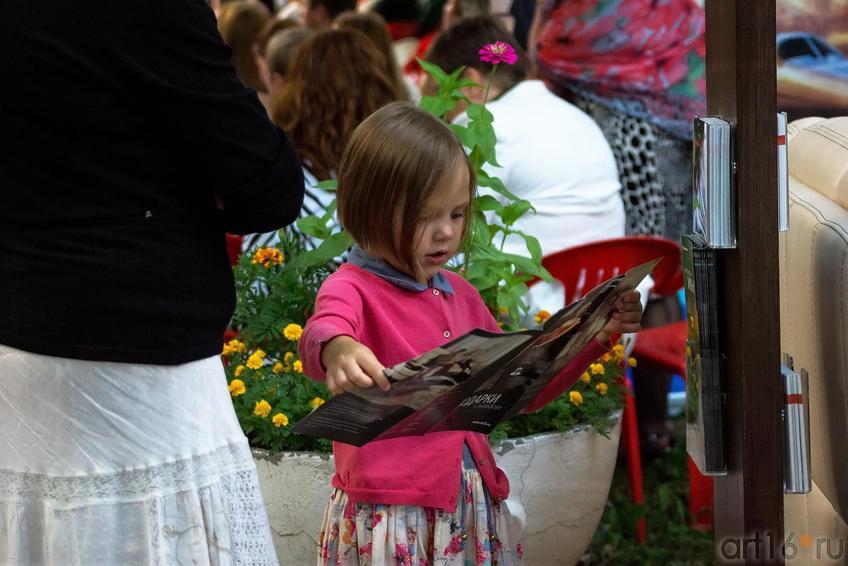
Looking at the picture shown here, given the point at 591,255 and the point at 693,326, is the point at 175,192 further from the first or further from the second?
the point at 591,255

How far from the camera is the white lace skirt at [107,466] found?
6.41 ft

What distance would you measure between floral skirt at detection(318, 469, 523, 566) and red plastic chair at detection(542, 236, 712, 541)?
140cm

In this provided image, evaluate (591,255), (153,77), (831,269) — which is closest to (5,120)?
(153,77)

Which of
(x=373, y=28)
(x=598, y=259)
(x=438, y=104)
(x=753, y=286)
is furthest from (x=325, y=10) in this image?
(x=753, y=286)

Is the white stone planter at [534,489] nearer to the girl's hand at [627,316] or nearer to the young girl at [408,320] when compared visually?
the young girl at [408,320]

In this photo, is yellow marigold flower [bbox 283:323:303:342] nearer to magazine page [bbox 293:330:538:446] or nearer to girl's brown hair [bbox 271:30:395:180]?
girl's brown hair [bbox 271:30:395:180]

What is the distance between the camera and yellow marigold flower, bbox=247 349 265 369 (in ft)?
10.3

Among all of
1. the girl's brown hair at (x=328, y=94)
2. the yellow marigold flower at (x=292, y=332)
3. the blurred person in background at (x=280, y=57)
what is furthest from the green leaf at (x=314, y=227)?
the blurred person in background at (x=280, y=57)

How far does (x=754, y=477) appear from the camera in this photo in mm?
1806

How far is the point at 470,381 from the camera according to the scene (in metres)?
1.86

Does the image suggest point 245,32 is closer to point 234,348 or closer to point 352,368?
point 234,348

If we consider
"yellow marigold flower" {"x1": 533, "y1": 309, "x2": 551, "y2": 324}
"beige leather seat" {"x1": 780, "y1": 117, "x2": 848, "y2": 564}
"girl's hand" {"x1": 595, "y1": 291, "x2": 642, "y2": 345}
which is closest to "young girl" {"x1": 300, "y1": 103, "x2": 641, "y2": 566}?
"girl's hand" {"x1": 595, "y1": 291, "x2": 642, "y2": 345}

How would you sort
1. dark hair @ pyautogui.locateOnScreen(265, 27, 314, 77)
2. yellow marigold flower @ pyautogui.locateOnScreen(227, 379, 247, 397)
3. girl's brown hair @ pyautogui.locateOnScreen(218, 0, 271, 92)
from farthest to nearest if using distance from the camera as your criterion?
1. girl's brown hair @ pyautogui.locateOnScreen(218, 0, 271, 92)
2. dark hair @ pyautogui.locateOnScreen(265, 27, 314, 77)
3. yellow marigold flower @ pyautogui.locateOnScreen(227, 379, 247, 397)

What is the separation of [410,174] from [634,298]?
424 millimetres
